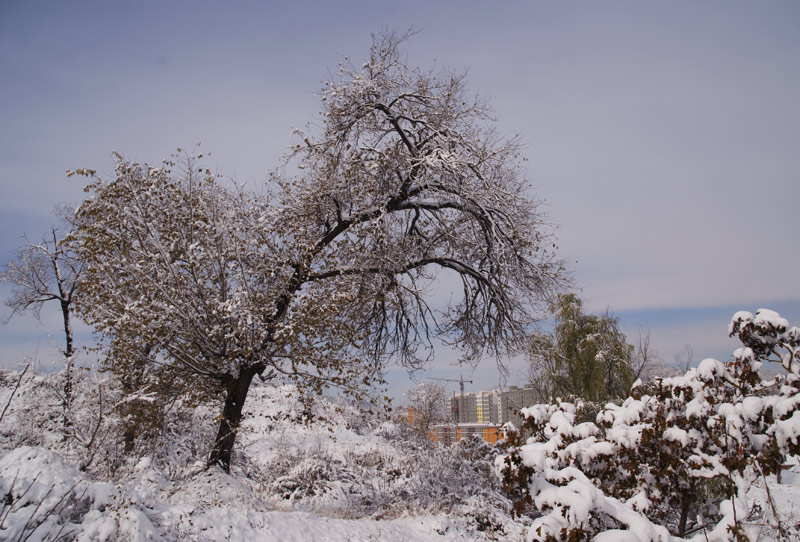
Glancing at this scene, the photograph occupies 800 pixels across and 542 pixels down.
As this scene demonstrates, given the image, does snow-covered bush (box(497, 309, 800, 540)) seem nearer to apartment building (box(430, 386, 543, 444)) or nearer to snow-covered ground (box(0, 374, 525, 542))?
apartment building (box(430, 386, 543, 444))

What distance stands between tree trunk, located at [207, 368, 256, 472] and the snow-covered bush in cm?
489

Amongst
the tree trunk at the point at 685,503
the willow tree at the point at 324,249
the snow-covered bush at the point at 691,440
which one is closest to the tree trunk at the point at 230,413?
the willow tree at the point at 324,249

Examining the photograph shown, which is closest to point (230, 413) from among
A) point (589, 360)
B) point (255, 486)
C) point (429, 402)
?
point (255, 486)

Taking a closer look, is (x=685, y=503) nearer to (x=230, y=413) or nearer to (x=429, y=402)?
(x=230, y=413)

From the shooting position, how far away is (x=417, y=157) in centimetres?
918

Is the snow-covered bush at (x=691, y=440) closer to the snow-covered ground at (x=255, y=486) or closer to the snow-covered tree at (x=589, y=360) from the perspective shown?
the snow-covered ground at (x=255, y=486)

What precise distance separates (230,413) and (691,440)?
6859mm

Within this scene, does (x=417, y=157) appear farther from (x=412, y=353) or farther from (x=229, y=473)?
(x=229, y=473)

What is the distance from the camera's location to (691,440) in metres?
4.95

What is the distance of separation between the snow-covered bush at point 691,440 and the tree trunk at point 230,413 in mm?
4888

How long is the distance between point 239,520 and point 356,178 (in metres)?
6.35

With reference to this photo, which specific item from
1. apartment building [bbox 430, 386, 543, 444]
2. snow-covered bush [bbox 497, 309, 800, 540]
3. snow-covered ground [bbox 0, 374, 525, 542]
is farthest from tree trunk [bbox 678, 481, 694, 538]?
apartment building [bbox 430, 386, 543, 444]

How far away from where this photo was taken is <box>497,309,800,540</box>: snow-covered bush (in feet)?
13.8

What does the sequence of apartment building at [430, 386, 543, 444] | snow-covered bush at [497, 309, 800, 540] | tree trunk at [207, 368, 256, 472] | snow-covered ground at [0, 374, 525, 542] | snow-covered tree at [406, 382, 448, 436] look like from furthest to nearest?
snow-covered tree at [406, 382, 448, 436]
apartment building at [430, 386, 543, 444]
tree trunk at [207, 368, 256, 472]
snow-covered bush at [497, 309, 800, 540]
snow-covered ground at [0, 374, 525, 542]
